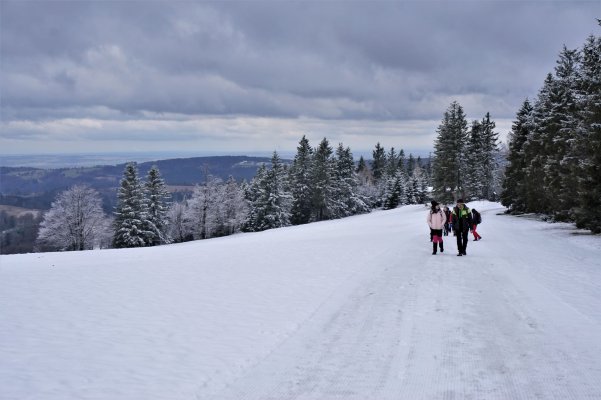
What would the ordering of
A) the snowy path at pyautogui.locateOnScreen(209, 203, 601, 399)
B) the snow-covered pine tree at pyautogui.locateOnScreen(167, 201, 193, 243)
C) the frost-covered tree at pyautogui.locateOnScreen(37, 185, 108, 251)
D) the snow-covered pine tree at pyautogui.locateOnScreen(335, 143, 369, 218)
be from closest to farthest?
the snowy path at pyautogui.locateOnScreen(209, 203, 601, 399) → the frost-covered tree at pyautogui.locateOnScreen(37, 185, 108, 251) → the snow-covered pine tree at pyautogui.locateOnScreen(335, 143, 369, 218) → the snow-covered pine tree at pyautogui.locateOnScreen(167, 201, 193, 243)

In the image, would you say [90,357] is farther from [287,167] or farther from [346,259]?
[287,167]

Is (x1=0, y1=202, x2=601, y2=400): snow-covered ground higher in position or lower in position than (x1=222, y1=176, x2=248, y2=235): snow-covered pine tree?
Answer: higher

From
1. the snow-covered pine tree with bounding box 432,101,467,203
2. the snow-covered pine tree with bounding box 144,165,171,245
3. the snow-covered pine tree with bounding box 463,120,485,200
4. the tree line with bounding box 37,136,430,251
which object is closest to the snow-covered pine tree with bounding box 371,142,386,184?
the tree line with bounding box 37,136,430,251

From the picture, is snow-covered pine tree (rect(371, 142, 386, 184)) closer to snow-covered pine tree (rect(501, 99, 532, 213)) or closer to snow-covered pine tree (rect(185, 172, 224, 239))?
snow-covered pine tree (rect(185, 172, 224, 239))

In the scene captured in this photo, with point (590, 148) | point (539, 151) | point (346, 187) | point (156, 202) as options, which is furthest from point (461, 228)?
point (346, 187)

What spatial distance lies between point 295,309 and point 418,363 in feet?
12.3

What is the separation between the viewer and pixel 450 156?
61.5 meters

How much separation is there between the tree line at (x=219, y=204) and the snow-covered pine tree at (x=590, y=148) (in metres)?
41.7

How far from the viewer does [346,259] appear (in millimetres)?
16172

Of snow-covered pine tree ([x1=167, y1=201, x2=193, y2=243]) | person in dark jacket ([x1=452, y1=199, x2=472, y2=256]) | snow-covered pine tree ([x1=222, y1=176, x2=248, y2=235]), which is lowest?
snow-covered pine tree ([x1=167, y1=201, x2=193, y2=243])

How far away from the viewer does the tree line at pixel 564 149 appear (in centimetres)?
2142

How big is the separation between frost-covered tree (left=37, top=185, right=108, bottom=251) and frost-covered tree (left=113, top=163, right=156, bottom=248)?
600cm

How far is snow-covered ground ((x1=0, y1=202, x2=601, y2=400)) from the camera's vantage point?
19.0ft

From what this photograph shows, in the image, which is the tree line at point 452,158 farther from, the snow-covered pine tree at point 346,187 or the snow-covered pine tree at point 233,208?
the snow-covered pine tree at point 233,208
